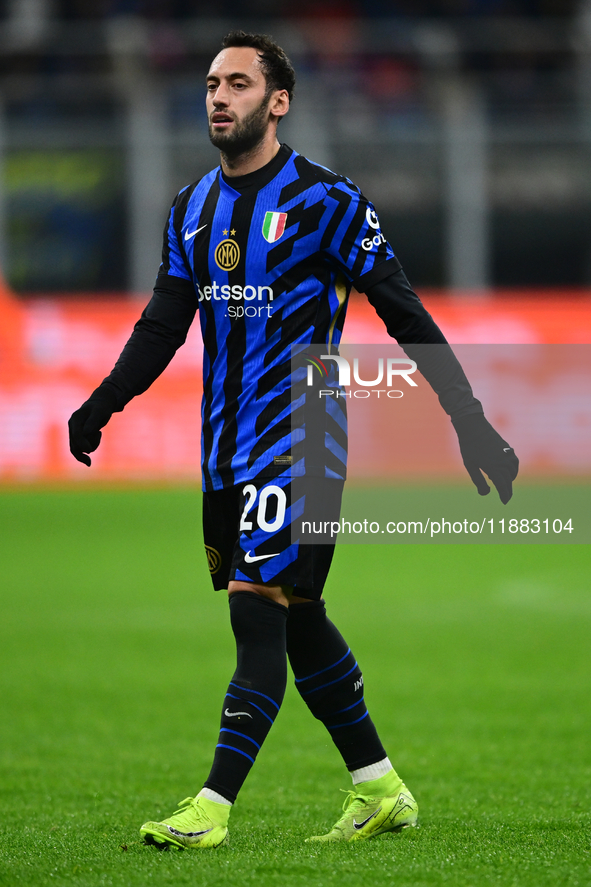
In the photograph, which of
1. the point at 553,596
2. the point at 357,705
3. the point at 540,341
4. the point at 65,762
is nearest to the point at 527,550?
the point at 553,596

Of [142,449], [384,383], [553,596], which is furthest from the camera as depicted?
[142,449]

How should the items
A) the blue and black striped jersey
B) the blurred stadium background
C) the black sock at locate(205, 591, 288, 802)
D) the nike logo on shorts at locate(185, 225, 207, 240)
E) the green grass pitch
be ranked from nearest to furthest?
1. the green grass pitch
2. the black sock at locate(205, 591, 288, 802)
3. the blue and black striped jersey
4. the nike logo on shorts at locate(185, 225, 207, 240)
5. the blurred stadium background

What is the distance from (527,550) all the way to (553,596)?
2.96 m

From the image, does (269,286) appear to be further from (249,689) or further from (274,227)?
(249,689)

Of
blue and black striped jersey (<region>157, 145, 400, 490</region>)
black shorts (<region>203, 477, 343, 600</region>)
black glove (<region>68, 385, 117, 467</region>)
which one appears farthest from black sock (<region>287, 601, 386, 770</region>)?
black glove (<region>68, 385, 117, 467</region>)

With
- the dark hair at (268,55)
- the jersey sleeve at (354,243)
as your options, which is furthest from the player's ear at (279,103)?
the jersey sleeve at (354,243)

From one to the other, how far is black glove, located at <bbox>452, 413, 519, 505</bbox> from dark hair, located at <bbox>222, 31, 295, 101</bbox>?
1029 mm

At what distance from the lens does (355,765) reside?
119 inches

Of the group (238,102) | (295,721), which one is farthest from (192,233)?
(295,721)

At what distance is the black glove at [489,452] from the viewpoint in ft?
9.19

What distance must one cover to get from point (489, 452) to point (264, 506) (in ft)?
1.90

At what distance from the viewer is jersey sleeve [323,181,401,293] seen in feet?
9.44

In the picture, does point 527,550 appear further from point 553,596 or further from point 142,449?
point 142,449

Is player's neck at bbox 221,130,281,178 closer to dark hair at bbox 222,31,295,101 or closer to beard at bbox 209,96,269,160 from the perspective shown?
beard at bbox 209,96,269,160
